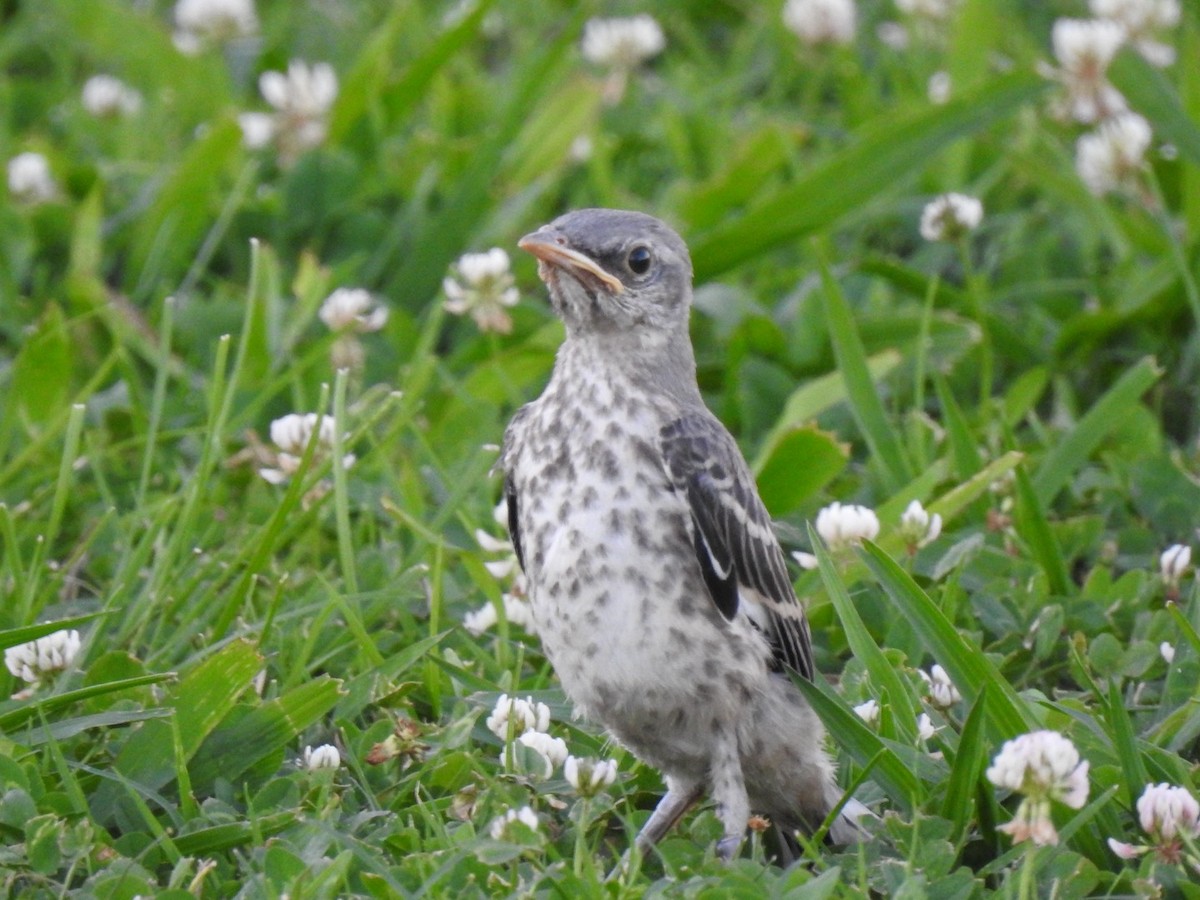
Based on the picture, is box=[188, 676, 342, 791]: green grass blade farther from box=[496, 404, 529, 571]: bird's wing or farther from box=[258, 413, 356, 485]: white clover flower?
box=[258, 413, 356, 485]: white clover flower

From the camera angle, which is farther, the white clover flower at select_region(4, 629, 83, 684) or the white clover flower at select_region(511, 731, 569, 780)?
the white clover flower at select_region(4, 629, 83, 684)

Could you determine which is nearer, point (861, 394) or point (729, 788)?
point (729, 788)

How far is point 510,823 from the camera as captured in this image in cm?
351

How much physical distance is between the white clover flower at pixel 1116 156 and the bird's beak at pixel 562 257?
3002mm

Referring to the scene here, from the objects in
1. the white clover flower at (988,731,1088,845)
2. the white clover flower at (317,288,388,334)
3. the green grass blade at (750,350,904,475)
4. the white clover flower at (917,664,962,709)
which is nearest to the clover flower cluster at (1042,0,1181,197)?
the green grass blade at (750,350,904,475)

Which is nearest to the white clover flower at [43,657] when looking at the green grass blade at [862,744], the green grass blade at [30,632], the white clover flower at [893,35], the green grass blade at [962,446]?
the green grass blade at [30,632]

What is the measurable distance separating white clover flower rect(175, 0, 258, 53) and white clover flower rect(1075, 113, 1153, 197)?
3.88 meters

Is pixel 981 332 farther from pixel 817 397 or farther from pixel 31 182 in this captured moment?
pixel 31 182

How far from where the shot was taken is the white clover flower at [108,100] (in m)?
8.02

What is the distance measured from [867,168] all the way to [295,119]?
2397 mm

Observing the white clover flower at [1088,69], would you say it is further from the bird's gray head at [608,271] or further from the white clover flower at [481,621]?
the white clover flower at [481,621]

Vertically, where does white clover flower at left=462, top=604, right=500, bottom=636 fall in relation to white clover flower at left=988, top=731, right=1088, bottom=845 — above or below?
below

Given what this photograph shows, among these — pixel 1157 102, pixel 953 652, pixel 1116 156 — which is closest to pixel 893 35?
pixel 1116 156

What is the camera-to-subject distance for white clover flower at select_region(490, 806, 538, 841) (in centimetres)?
350
